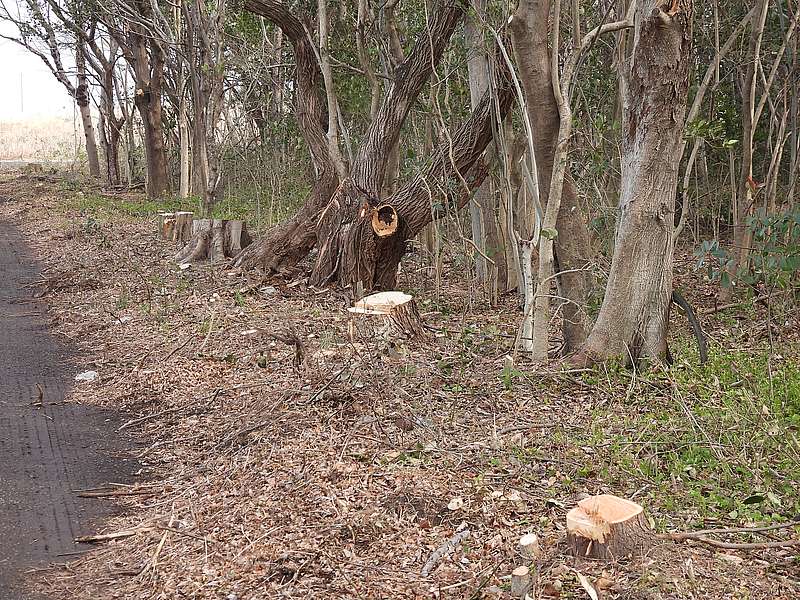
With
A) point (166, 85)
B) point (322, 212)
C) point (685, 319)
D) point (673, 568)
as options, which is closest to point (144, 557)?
point (673, 568)

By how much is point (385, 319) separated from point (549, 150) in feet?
6.74

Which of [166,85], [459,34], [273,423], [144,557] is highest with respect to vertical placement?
[166,85]

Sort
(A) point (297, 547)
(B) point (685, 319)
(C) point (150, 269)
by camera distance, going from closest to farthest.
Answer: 1. (A) point (297, 547)
2. (B) point (685, 319)
3. (C) point (150, 269)

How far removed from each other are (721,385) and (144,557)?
397cm

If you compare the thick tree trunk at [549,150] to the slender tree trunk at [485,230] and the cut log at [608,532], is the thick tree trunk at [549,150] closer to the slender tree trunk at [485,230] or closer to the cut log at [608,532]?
the cut log at [608,532]

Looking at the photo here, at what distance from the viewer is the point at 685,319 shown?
813 centimetres

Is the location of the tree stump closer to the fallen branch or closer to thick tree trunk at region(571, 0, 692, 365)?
thick tree trunk at region(571, 0, 692, 365)

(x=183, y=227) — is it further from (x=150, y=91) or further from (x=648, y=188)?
(x=648, y=188)

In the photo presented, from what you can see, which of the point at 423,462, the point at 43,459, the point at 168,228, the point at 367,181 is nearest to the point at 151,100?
the point at 168,228

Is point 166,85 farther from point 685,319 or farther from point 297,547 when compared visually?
point 297,547

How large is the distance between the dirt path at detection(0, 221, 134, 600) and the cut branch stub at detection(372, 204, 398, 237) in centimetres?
373

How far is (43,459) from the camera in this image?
5758mm

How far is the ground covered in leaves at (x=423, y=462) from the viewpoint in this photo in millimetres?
3791

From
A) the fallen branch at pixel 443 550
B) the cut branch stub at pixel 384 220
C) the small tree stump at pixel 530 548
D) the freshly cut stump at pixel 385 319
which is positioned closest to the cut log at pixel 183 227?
the cut branch stub at pixel 384 220
